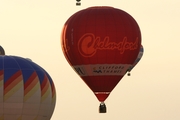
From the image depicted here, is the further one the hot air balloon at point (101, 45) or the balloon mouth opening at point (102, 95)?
the balloon mouth opening at point (102, 95)

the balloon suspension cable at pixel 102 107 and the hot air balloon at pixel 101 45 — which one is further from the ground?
the hot air balloon at pixel 101 45

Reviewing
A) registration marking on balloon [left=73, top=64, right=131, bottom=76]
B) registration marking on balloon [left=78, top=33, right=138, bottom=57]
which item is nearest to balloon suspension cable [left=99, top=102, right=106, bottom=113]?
registration marking on balloon [left=73, top=64, right=131, bottom=76]

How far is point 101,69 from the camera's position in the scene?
112m

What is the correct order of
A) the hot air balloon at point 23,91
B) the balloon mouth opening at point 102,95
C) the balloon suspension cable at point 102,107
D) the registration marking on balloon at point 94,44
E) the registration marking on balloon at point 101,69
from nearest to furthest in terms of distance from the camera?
1. the registration marking on balloon at point 94,44
2. the registration marking on balloon at point 101,69
3. the balloon suspension cable at point 102,107
4. the balloon mouth opening at point 102,95
5. the hot air balloon at point 23,91

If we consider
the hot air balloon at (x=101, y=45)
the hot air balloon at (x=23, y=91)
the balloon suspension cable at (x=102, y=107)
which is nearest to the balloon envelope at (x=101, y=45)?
the hot air balloon at (x=101, y=45)

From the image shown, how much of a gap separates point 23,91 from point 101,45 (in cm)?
650

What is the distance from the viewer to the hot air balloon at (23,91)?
11506 cm

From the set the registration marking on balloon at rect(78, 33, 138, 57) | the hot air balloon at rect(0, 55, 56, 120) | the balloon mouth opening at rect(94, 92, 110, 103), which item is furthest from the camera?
the hot air balloon at rect(0, 55, 56, 120)

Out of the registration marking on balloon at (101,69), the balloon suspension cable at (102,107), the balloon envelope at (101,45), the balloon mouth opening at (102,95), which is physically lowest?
the balloon suspension cable at (102,107)

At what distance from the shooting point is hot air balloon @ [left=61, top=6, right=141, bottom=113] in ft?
368

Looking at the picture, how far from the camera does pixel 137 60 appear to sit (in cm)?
12275

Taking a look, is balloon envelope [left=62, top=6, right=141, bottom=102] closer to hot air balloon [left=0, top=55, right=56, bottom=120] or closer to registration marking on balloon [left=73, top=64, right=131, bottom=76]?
registration marking on balloon [left=73, top=64, right=131, bottom=76]

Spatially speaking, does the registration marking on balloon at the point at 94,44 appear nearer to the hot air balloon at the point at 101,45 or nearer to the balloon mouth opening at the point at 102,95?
the hot air balloon at the point at 101,45

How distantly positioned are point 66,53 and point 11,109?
210 inches
